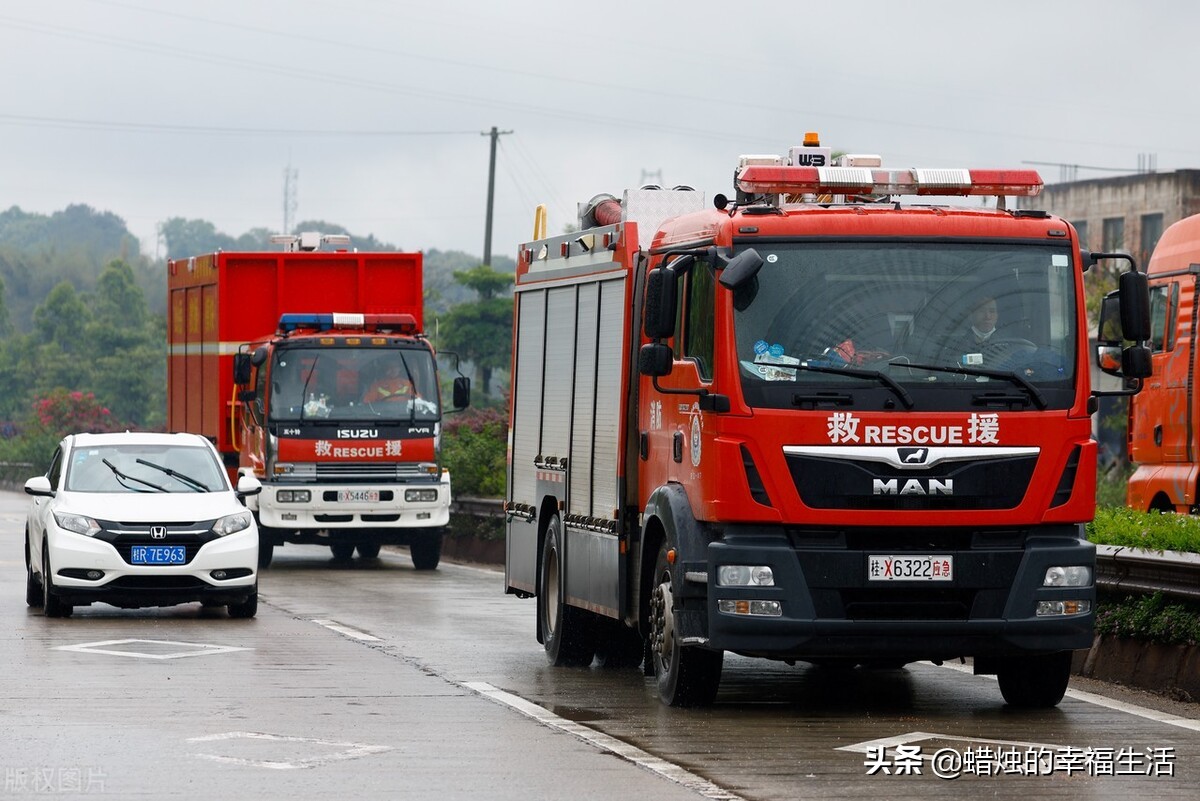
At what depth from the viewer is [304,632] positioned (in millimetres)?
17125

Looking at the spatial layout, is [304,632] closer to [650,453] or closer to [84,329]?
[650,453]

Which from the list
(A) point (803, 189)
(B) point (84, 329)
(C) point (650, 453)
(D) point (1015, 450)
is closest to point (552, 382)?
(C) point (650, 453)

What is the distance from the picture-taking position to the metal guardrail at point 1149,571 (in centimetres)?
1283

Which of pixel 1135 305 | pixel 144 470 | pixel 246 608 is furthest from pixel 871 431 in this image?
pixel 144 470

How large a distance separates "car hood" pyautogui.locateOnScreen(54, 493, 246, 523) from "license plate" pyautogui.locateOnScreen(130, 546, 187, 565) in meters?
0.23

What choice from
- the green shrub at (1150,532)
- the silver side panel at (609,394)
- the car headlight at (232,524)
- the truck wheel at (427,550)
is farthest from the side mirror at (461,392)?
the silver side panel at (609,394)

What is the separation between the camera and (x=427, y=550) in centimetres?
2691

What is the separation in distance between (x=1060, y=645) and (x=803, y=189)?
9.30 ft

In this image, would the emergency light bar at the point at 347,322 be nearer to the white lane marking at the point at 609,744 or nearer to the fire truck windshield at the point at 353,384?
the fire truck windshield at the point at 353,384

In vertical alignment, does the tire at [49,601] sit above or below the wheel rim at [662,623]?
below

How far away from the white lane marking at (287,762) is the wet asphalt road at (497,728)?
0.02 meters

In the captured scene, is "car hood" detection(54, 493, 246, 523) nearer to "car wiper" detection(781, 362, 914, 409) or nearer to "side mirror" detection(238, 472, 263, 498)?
"side mirror" detection(238, 472, 263, 498)

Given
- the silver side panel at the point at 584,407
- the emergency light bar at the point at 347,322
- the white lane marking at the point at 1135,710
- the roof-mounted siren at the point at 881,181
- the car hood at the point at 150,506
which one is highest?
the roof-mounted siren at the point at 881,181

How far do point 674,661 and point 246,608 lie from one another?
7.57 meters
